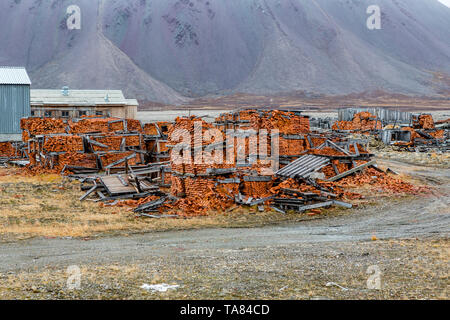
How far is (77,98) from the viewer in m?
47.4

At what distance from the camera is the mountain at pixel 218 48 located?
111 m

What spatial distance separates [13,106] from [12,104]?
165 millimetres

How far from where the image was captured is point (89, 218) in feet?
53.1

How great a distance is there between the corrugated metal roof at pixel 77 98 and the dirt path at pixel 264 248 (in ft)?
112

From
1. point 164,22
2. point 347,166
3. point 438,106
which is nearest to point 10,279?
point 347,166

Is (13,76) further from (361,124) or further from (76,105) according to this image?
A: (361,124)

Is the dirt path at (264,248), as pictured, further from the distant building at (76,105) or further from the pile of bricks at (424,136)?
the distant building at (76,105)

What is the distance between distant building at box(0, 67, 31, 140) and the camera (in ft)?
116
